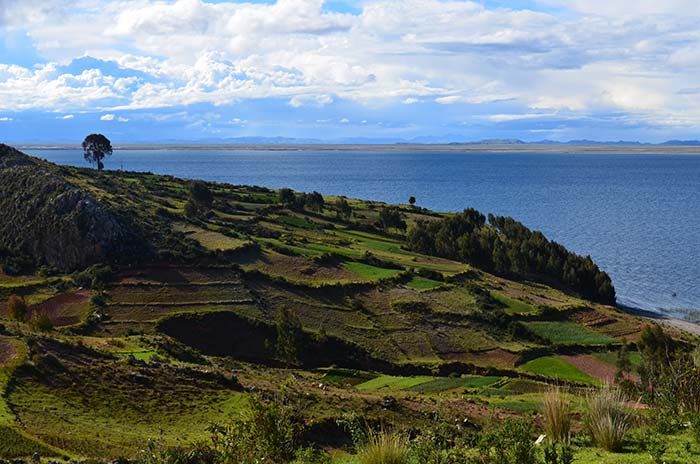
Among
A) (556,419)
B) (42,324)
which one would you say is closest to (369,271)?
(42,324)

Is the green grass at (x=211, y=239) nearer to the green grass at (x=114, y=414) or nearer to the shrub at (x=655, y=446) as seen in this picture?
the green grass at (x=114, y=414)

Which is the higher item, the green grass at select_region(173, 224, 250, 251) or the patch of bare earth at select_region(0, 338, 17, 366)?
the green grass at select_region(173, 224, 250, 251)

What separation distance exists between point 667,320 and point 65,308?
196 feet

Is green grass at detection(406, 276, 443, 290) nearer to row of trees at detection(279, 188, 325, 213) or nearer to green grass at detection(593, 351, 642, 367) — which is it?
green grass at detection(593, 351, 642, 367)

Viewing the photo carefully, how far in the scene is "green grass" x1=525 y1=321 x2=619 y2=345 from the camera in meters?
59.4

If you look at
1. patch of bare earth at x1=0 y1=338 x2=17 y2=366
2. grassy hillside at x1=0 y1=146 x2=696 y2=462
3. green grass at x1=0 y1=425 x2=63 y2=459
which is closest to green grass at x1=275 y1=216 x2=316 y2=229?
grassy hillside at x1=0 y1=146 x2=696 y2=462

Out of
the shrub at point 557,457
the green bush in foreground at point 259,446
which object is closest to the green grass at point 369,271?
the green bush in foreground at point 259,446

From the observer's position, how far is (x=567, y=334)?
61.0 meters

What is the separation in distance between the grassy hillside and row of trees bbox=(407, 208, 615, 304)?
2974 millimetres

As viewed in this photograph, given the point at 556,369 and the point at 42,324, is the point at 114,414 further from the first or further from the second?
the point at 556,369

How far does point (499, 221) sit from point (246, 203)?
1584 inches

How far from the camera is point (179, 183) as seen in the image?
377 feet

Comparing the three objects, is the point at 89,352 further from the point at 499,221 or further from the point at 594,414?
the point at 499,221

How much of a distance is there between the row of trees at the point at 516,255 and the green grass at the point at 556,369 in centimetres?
2869
